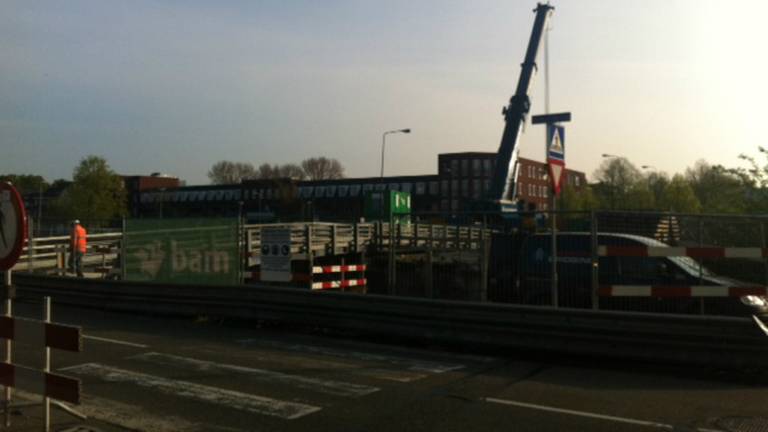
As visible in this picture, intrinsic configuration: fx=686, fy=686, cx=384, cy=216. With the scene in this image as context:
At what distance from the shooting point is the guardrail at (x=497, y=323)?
8312mm

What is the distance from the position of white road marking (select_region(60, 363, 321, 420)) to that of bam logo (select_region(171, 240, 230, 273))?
772 cm

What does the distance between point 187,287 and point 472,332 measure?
6.13 meters

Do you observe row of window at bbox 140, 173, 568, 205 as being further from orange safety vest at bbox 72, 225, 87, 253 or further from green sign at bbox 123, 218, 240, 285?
green sign at bbox 123, 218, 240, 285

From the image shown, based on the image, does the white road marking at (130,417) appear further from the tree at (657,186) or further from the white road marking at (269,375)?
the tree at (657,186)

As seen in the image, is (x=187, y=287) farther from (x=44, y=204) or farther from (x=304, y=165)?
(x=304, y=165)

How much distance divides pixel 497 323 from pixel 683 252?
3335mm

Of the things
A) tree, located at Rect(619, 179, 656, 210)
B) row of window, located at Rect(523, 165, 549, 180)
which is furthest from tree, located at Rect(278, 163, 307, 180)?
tree, located at Rect(619, 179, 656, 210)

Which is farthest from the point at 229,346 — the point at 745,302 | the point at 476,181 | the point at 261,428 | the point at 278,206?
the point at 476,181

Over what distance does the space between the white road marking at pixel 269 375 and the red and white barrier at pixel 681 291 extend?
5202 mm

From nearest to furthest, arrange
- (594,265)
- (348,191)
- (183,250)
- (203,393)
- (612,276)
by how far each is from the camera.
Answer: (203,393) < (594,265) < (612,276) < (183,250) < (348,191)

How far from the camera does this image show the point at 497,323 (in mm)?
9617

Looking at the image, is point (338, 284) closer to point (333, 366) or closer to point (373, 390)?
point (333, 366)

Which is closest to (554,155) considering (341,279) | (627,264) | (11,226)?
(627,264)

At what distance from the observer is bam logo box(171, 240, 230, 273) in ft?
53.5
